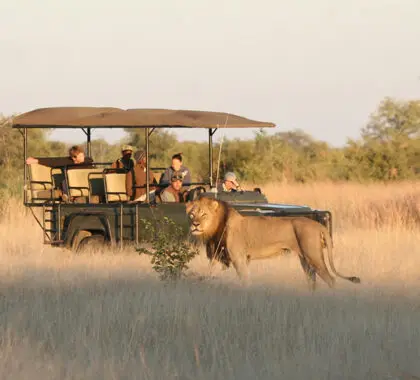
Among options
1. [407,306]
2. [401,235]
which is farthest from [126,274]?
[401,235]

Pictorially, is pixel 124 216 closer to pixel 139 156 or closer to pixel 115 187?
pixel 115 187

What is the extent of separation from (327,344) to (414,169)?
3244 centimetres

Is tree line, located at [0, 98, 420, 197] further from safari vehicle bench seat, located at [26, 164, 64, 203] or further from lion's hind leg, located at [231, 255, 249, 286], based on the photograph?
lion's hind leg, located at [231, 255, 249, 286]

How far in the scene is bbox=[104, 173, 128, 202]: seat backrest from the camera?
12.5 m

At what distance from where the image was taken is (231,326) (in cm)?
748

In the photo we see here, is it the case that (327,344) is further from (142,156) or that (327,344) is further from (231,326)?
(142,156)

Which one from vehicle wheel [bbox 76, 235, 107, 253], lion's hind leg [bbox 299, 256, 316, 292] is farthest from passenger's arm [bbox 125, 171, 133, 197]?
lion's hind leg [bbox 299, 256, 316, 292]

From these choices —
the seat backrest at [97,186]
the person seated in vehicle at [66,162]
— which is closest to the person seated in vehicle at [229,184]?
the seat backrest at [97,186]

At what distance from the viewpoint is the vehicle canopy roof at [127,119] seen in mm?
11883

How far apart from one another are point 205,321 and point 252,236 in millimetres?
2335

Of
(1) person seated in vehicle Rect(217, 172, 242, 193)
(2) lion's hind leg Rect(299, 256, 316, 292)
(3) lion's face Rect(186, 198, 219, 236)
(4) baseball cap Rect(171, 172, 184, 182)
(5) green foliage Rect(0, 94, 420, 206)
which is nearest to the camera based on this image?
(3) lion's face Rect(186, 198, 219, 236)

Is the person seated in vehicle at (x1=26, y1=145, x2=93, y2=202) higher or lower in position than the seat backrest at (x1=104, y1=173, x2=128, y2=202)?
higher

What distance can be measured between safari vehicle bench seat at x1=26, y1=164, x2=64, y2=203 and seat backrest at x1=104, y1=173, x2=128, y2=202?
863 millimetres

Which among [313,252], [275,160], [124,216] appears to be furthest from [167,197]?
[275,160]
